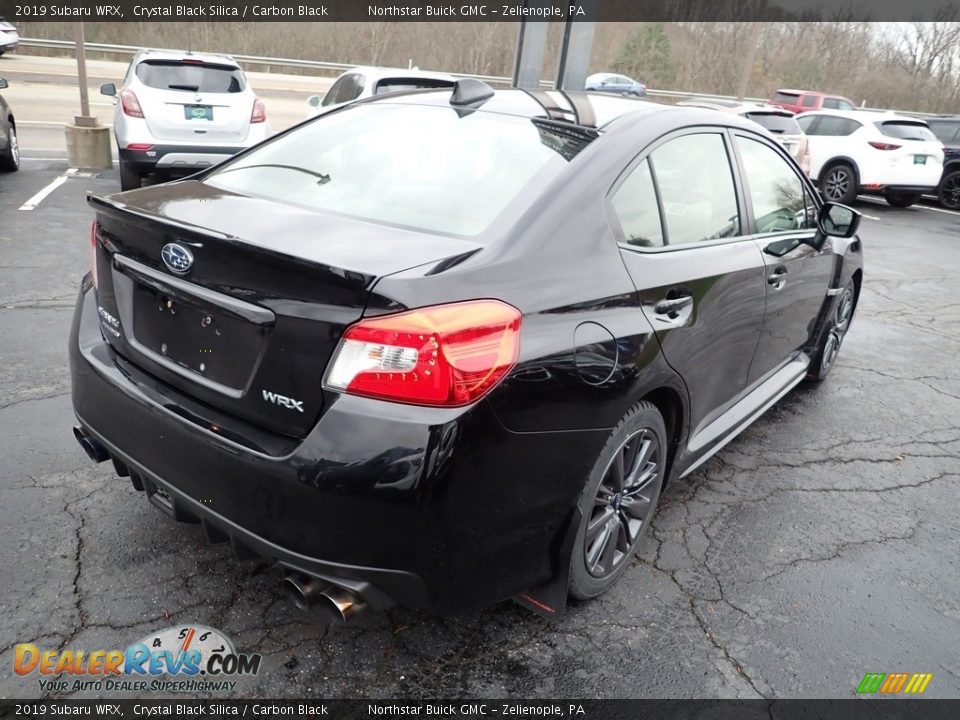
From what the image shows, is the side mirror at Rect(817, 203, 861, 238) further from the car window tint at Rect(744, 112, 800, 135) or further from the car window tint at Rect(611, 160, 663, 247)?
the car window tint at Rect(744, 112, 800, 135)

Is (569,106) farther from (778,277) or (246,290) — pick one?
(246,290)

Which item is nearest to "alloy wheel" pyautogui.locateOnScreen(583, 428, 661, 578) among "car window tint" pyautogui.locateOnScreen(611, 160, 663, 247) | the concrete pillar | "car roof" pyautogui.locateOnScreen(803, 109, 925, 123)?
"car window tint" pyautogui.locateOnScreen(611, 160, 663, 247)

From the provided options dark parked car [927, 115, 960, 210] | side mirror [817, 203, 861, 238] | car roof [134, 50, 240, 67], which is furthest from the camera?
dark parked car [927, 115, 960, 210]

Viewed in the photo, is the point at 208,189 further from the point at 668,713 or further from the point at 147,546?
the point at 668,713

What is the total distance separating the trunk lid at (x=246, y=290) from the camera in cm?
180

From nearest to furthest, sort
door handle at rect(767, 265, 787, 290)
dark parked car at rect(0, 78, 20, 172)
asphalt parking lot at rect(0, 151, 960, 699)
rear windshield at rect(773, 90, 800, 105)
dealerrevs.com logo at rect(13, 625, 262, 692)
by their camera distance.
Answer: dealerrevs.com logo at rect(13, 625, 262, 692) < asphalt parking lot at rect(0, 151, 960, 699) < door handle at rect(767, 265, 787, 290) < dark parked car at rect(0, 78, 20, 172) < rear windshield at rect(773, 90, 800, 105)

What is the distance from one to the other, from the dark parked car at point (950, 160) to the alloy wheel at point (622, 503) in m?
15.3

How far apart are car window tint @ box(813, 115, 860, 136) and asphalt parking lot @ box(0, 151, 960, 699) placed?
1149 centimetres

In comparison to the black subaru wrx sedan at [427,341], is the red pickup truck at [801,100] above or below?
above

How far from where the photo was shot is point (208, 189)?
2.52 metres

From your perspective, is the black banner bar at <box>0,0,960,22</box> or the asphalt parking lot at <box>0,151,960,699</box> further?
the black banner bar at <box>0,0,960,22</box>

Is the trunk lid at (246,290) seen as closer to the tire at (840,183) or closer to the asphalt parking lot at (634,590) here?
the asphalt parking lot at (634,590)

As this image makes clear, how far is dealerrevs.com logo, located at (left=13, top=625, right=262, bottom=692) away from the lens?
2084 millimetres

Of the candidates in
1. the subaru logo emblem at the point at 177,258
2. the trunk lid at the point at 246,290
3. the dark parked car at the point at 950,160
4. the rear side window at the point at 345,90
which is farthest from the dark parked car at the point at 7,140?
the dark parked car at the point at 950,160
